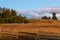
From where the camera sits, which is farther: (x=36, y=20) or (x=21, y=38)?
(x=36, y=20)

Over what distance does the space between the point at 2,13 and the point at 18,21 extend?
10.5 metres

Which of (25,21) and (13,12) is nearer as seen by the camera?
(25,21)

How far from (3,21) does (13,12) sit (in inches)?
515

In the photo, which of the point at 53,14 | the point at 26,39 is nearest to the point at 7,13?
Answer: the point at 53,14

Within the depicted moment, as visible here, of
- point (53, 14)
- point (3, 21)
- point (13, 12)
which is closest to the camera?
point (3, 21)

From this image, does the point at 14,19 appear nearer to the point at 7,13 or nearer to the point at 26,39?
the point at 7,13

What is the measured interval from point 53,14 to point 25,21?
774 inches

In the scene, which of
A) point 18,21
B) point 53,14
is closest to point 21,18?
point 18,21

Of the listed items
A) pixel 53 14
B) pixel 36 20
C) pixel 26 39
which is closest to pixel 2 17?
pixel 36 20

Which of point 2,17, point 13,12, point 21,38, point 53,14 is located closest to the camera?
point 21,38

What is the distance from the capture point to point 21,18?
259ft

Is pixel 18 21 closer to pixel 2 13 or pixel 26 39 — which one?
pixel 2 13

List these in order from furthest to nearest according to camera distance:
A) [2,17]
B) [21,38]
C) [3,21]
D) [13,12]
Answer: [13,12]
[2,17]
[3,21]
[21,38]

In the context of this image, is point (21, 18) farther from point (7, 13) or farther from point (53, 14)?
point (53, 14)
